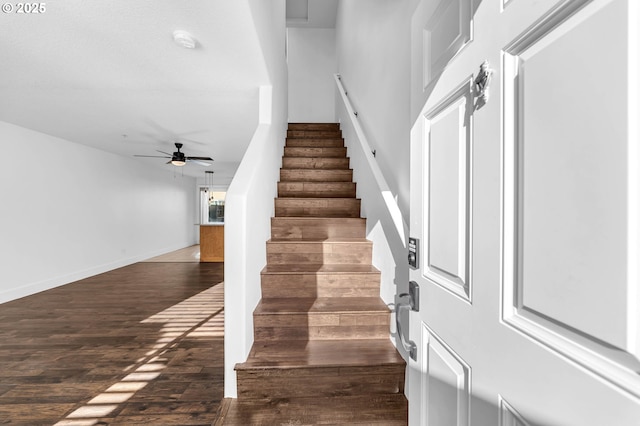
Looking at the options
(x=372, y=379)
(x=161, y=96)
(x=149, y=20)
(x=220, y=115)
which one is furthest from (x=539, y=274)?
(x=220, y=115)

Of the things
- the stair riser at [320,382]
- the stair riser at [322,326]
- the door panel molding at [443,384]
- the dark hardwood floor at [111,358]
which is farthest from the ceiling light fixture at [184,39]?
the dark hardwood floor at [111,358]

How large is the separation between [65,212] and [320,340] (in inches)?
206

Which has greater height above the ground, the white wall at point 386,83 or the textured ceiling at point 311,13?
the textured ceiling at point 311,13

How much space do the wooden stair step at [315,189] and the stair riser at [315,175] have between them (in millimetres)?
179

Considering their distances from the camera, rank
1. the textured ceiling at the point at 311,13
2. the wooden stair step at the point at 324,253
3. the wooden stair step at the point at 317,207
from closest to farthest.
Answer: the wooden stair step at the point at 324,253 → the wooden stair step at the point at 317,207 → the textured ceiling at the point at 311,13

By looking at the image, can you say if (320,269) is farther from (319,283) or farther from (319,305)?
(319,305)

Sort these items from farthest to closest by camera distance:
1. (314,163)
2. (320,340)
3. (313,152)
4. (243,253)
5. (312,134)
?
(312,134)
(313,152)
(314,163)
(320,340)
(243,253)

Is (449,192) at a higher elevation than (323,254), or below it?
higher

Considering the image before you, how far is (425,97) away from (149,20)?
1.85m

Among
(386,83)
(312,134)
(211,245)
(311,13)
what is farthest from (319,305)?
(311,13)

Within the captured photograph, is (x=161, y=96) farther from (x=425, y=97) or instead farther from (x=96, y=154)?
(x=96, y=154)

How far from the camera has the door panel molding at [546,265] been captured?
0.39 metres

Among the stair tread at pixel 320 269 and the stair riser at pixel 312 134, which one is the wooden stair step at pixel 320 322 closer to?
the stair tread at pixel 320 269

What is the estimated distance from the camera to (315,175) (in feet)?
11.1
